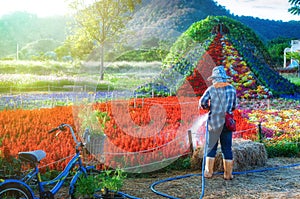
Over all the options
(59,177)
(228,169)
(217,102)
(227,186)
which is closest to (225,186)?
(227,186)

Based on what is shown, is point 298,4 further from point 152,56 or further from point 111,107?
point 111,107

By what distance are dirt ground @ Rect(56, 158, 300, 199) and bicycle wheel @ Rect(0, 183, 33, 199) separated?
110cm

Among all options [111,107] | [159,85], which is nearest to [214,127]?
[111,107]

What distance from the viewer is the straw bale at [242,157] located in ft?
21.7

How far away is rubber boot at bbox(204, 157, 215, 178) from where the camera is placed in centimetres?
617

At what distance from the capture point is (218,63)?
16.2m

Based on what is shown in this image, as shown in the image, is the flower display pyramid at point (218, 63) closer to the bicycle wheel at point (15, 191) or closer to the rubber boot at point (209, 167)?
the rubber boot at point (209, 167)

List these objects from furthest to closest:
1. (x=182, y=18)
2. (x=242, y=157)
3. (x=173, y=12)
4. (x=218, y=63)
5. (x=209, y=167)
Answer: (x=182, y=18), (x=173, y=12), (x=218, y=63), (x=242, y=157), (x=209, y=167)

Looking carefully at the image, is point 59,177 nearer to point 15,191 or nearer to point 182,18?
point 15,191

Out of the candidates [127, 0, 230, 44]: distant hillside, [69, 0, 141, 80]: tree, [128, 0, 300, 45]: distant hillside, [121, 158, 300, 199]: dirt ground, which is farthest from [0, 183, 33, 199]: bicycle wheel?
[127, 0, 230, 44]: distant hillside

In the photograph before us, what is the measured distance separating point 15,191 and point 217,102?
Result: 302 cm

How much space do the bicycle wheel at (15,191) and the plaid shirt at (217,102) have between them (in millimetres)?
2807

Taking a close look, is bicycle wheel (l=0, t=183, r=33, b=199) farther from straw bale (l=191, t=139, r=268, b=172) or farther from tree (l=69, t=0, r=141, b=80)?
tree (l=69, t=0, r=141, b=80)

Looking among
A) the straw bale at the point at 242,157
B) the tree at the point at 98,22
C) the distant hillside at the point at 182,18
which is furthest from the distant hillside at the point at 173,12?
the straw bale at the point at 242,157
